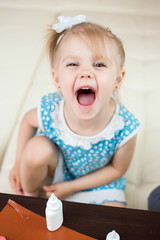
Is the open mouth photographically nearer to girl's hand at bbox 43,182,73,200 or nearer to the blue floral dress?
the blue floral dress

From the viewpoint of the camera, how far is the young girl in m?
0.62

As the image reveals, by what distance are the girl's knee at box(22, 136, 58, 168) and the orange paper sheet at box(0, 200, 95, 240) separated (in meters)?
0.25

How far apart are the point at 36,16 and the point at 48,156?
1.80ft

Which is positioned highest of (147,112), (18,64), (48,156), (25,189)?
(18,64)

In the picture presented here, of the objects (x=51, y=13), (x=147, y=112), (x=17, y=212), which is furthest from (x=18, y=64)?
(x=17, y=212)

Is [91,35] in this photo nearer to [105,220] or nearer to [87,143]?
[87,143]

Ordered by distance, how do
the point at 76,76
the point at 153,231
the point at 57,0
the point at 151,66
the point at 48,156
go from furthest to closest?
the point at 151,66 → the point at 57,0 → the point at 48,156 → the point at 76,76 → the point at 153,231

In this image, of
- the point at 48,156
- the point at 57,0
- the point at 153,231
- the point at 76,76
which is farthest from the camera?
the point at 57,0

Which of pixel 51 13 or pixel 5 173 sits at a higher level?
pixel 51 13

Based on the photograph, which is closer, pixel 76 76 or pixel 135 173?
pixel 76 76

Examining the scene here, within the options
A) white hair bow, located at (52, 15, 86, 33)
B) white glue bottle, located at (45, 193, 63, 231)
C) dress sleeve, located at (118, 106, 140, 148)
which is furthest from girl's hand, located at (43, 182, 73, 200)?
white hair bow, located at (52, 15, 86, 33)

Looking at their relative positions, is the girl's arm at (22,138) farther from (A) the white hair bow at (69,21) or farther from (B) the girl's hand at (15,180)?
(A) the white hair bow at (69,21)

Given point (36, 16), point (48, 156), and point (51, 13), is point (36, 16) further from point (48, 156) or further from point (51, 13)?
point (48, 156)

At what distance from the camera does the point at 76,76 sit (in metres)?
0.61
